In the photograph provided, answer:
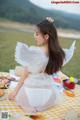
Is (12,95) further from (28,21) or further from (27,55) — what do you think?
(28,21)

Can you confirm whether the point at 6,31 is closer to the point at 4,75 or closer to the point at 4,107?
the point at 4,75

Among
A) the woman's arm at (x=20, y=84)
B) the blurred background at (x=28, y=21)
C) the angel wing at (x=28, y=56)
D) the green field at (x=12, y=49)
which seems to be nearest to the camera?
the angel wing at (x=28, y=56)

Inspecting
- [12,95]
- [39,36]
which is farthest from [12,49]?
[39,36]

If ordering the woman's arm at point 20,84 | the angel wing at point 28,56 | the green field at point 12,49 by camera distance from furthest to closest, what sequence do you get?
the green field at point 12,49 < the woman's arm at point 20,84 < the angel wing at point 28,56

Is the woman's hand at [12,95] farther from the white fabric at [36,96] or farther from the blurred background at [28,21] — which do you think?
the blurred background at [28,21]

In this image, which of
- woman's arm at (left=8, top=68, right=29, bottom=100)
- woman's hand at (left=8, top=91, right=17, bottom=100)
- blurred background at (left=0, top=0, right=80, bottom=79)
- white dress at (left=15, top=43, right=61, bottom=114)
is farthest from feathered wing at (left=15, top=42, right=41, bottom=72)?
blurred background at (left=0, top=0, right=80, bottom=79)

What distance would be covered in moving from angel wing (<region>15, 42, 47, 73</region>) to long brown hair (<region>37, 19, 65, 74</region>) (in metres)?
0.08

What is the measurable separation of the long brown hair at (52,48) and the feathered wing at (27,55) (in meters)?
0.09

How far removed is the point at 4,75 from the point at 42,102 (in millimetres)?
625

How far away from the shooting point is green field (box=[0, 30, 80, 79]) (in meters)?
3.01

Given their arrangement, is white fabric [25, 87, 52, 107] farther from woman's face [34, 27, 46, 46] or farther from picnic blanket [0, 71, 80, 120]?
woman's face [34, 27, 46, 46]

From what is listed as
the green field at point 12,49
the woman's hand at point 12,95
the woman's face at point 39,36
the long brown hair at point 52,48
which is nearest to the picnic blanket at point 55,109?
the woman's hand at point 12,95

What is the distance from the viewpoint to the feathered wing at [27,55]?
218 cm

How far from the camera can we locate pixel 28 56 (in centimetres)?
220
